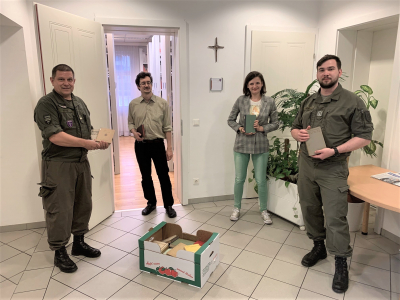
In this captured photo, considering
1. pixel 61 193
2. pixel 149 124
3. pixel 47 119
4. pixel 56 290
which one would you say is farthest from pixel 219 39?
pixel 56 290

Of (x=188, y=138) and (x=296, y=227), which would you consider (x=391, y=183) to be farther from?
(x=188, y=138)

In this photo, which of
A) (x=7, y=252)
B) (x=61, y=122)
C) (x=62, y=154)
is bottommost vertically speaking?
(x=7, y=252)

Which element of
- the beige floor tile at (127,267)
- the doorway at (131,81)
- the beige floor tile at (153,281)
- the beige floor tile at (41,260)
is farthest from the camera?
the doorway at (131,81)

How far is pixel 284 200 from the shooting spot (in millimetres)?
3021

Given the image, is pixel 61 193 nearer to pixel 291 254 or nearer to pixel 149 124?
pixel 149 124

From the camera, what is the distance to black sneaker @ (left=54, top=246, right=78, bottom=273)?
2217 millimetres

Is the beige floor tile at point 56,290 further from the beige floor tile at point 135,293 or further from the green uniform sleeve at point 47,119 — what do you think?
the green uniform sleeve at point 47,119

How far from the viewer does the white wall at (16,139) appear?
258 centimetres

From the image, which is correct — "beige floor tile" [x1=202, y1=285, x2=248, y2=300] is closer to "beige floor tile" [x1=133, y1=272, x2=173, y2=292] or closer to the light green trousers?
"beige floor tile" [x1=133, y1=272, x2=173, y2=292]

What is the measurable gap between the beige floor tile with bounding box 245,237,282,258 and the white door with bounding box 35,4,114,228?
1.59m

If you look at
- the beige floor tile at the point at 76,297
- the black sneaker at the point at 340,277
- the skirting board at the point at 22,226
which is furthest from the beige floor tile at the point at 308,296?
the skirting board at the point at 22,226

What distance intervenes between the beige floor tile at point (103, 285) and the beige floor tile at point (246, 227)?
4.03 feet

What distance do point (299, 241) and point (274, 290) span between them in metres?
0.78

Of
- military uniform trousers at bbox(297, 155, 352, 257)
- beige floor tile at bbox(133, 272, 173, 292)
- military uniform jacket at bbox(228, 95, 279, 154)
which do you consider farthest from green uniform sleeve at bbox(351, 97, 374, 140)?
beige floor tile at bbox(133, 272, 173, 292)
